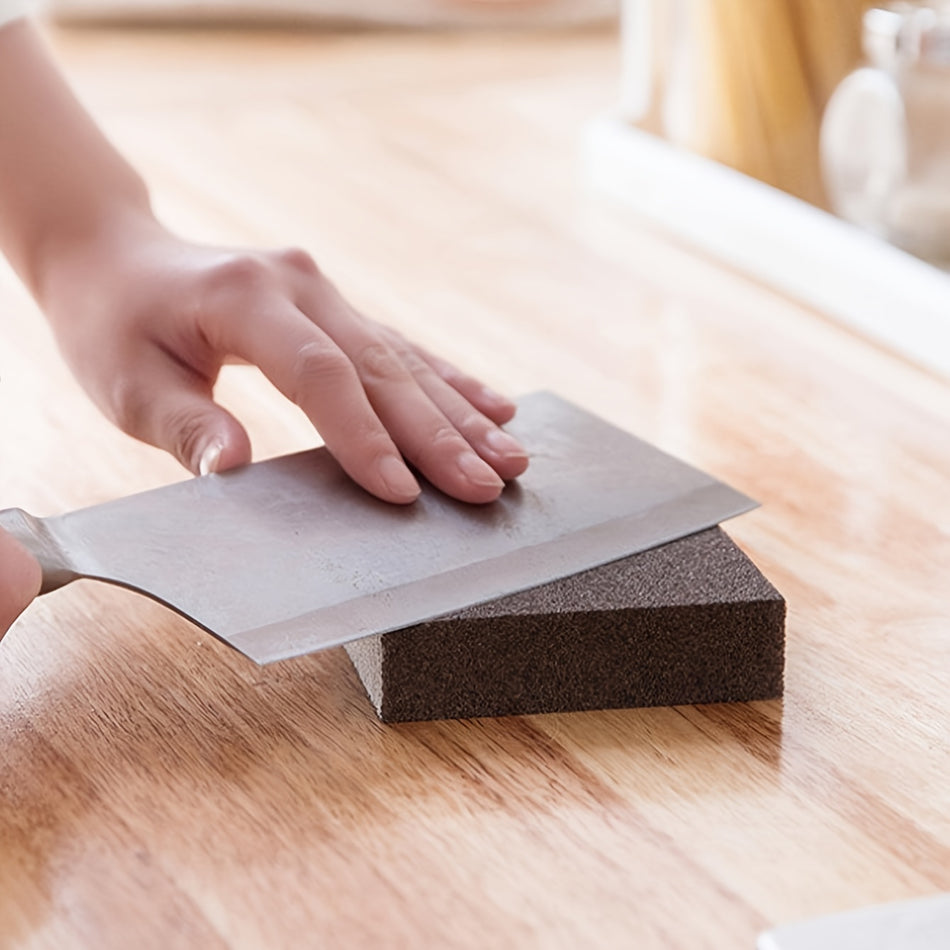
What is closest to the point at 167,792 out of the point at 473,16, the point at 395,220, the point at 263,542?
the point at 263,542

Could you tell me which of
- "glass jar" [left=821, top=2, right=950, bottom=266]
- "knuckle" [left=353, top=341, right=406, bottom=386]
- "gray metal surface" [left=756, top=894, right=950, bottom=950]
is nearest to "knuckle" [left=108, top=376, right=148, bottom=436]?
"knuckle" [left=353, top=341, right=406, bottom=386]

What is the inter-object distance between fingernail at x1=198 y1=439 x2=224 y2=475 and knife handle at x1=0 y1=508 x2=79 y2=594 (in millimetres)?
91

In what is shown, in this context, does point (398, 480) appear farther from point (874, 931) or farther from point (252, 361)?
point (874, 931)

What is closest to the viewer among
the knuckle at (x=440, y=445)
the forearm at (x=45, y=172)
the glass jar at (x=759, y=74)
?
the knuckle at (x=440, y=445)

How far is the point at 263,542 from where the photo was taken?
0.66 meters

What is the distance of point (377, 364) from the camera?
30.1 inches

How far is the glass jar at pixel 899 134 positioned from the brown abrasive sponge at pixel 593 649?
0.48 m

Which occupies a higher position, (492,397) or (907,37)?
(907,37)

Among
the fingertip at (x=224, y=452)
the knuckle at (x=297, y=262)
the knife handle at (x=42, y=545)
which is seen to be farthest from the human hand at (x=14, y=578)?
the knuckle at (x=297, y=262)

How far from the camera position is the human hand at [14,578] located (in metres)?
0.60

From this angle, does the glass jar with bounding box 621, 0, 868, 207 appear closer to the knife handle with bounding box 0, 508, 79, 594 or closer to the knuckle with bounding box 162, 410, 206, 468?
the knuckle with bounding box 162, 410, 206, 468

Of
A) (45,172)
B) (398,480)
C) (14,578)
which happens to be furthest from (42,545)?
(45,172)

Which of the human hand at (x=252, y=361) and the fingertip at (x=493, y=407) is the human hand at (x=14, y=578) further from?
the fingertip at (x=493, y=407)

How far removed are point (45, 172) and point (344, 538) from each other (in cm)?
31
